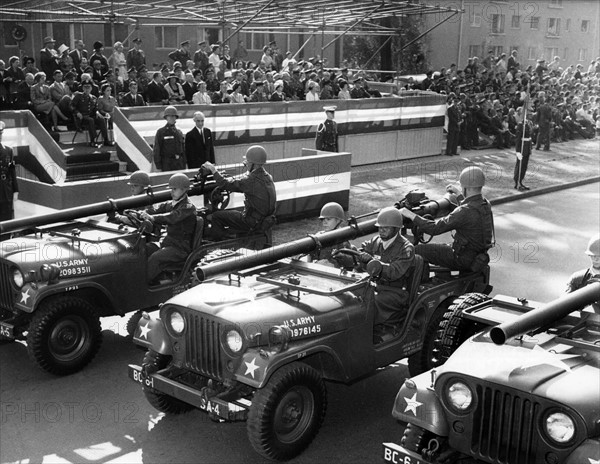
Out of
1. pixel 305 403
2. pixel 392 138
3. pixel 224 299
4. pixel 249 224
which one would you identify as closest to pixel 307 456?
pixel 305 403

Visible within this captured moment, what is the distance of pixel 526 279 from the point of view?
1228 cm

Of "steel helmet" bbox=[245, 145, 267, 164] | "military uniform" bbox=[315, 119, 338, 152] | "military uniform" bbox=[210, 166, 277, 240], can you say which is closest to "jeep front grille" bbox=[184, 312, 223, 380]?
"military uniform" bbox=[210, 166, 277, 240]

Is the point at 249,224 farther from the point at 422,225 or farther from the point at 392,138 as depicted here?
the point at 392,138

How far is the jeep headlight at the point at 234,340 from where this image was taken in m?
6.41

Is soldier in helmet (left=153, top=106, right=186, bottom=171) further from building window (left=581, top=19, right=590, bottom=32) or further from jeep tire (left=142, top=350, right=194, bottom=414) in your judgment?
building window (left=581, top=19, right=590, bottom=32)

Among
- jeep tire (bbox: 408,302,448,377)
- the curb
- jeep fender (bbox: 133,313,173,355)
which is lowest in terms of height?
the curb

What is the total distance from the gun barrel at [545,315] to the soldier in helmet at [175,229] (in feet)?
16.0

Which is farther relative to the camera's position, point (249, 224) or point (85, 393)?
point (249, 224)

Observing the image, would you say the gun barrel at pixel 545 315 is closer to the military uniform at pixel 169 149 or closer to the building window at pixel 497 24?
the military uniform at pixel 169 149

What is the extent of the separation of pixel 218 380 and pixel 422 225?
2938mm

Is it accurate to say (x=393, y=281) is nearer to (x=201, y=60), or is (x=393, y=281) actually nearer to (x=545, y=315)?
(x=545, y=315)

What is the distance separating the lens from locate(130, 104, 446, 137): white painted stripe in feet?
54.1

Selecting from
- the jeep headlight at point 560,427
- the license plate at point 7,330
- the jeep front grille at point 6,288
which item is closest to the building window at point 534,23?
the jeep front grille at point 6,288

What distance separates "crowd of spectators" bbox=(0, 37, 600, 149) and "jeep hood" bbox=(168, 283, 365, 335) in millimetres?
10630
